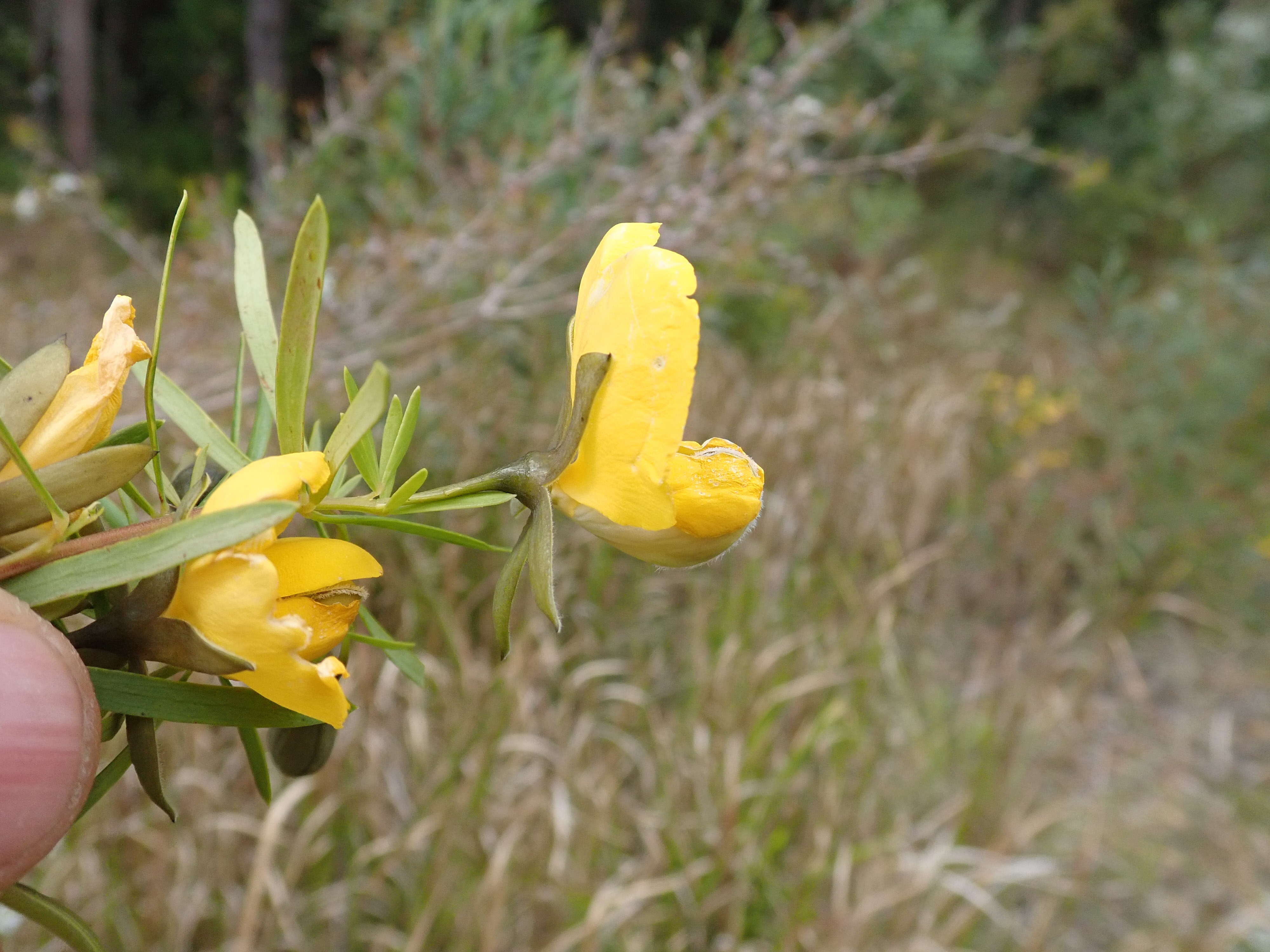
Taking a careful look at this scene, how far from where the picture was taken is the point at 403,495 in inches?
11.0

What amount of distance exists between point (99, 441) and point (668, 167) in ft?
4.14

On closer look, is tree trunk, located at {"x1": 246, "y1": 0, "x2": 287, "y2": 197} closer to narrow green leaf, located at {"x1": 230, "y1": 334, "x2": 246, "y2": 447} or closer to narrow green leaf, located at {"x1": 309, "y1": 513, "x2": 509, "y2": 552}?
narrow green leaf, located at {"x1": 230, "y1": 334, "x2": 246, "y2": 447}

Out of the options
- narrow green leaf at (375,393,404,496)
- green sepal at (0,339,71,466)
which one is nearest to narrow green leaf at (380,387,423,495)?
narrow green leaf at (375,393,404,496)

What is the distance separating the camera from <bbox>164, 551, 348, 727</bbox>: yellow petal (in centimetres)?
25

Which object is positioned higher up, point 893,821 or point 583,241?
point 583,241

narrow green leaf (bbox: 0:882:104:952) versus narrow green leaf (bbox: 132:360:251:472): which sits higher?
narrow green leaf (bbox: 132:360:251:472)

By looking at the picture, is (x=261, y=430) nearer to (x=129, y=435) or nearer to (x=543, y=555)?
(x=129, y=435)

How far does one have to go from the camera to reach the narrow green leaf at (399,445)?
290 mm

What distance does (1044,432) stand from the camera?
8.96 ft

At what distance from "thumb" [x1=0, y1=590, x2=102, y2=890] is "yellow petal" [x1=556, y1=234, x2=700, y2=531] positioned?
0.58ft

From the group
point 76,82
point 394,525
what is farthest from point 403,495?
point 76,82

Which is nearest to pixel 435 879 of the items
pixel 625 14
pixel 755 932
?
pixel 755 932

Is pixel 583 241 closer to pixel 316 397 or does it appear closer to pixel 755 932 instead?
pixel 316 397

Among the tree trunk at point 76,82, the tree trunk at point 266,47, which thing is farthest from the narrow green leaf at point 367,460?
the tree trunk at point 76,82
